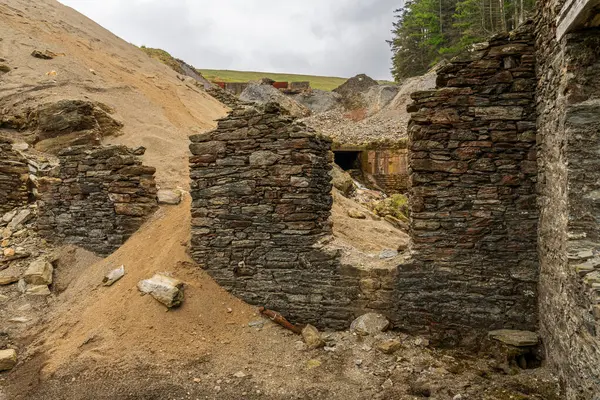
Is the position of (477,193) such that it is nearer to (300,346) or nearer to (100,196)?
(300,346)

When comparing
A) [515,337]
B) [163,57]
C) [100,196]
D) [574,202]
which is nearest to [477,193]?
[574,202]

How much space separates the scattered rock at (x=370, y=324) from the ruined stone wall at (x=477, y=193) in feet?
1.39

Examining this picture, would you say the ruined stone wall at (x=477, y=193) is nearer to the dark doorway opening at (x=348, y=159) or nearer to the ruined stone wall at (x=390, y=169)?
the ruined stone wall at (x=390, y=169)

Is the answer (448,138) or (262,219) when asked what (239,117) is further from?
(448,138)

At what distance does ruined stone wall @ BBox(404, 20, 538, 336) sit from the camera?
4879mm

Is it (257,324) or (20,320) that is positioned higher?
(257,324)

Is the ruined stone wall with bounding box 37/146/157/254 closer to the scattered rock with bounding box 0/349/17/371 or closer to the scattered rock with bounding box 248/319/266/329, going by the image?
the scattered rock with bounding box 0/349/17/371

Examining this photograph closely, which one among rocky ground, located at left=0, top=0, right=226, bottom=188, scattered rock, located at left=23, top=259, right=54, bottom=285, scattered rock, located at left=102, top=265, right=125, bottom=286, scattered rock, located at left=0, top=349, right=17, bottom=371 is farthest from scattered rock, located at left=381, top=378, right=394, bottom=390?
rocky ground, located at left=0, top=0, right=226, bottom=188

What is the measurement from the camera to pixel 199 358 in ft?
16.8

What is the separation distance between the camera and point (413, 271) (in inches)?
208

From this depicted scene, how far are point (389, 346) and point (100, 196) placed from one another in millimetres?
6397

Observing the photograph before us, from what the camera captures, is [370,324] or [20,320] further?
[20,320]

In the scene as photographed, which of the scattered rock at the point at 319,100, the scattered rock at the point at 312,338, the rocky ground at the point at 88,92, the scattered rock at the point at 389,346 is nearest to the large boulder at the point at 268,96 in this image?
the scattered rock at the point at 319,100

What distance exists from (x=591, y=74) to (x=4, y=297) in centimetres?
921
